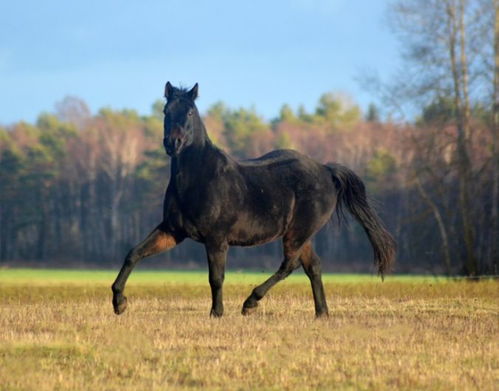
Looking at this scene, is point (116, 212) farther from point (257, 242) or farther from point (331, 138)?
point (257, 242)

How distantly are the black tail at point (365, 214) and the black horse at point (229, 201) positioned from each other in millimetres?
113

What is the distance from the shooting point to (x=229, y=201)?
1223 cm

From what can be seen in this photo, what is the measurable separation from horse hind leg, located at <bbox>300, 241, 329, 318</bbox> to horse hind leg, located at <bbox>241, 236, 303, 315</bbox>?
0.28 m

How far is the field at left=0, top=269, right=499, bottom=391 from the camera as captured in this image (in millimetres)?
7406

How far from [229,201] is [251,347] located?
11.0 feet

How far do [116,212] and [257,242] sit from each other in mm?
63890

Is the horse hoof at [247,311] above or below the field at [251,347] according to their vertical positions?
above

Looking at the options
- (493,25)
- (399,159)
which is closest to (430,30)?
(493,25)

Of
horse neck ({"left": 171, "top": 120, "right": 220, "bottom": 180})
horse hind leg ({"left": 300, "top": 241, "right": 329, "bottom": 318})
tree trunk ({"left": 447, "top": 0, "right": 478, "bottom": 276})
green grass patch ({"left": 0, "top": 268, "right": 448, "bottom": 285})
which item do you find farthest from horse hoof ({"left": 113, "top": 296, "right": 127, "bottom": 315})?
tree trunk ({"left": 447, "top": 0, "right": 478, "bottom": 276})

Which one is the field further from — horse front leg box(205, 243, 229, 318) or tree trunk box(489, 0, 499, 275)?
tree trunk box(489, 0, 499, 275)

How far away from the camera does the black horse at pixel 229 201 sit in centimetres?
1199

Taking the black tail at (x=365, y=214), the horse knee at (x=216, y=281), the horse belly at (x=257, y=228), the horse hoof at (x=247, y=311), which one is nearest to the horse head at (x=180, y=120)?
the horse belly at (x=257, y=228)

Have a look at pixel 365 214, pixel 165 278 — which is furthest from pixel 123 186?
pixel 365 214

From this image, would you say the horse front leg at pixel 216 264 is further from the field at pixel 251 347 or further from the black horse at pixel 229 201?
the field at pixel 251 347
